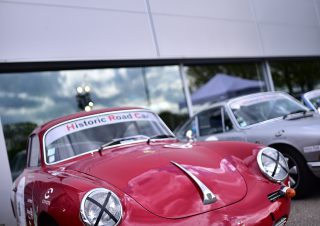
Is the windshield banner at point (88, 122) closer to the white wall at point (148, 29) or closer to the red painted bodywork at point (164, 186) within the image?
the red painted bodywork at point (164, 186)

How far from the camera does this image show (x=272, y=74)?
41.7 ft

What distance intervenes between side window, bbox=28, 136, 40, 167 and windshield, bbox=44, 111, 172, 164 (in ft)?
0.73

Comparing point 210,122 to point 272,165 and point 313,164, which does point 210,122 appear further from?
→ point 272,165

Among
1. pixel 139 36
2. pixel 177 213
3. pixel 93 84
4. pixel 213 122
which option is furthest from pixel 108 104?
pixel 177 213

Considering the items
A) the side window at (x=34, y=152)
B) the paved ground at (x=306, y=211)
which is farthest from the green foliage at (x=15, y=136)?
the paved ground at (x=306, y=211)

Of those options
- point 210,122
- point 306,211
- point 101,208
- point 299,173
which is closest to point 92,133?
point 101,208

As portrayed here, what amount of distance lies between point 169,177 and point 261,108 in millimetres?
3489

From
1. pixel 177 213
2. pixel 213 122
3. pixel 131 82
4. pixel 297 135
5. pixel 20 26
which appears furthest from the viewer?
pixel 131 82

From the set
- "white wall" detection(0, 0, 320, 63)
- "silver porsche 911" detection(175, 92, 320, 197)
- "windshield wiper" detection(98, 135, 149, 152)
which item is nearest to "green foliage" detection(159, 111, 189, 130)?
"white wall" detection(0, 0, 320, 63)

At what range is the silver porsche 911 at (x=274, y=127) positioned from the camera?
4.93 meters

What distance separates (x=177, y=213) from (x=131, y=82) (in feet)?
23.4

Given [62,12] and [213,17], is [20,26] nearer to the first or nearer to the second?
[62,12]

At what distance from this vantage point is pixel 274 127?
5.43 metres

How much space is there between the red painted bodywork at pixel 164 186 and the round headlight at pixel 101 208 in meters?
0.05
